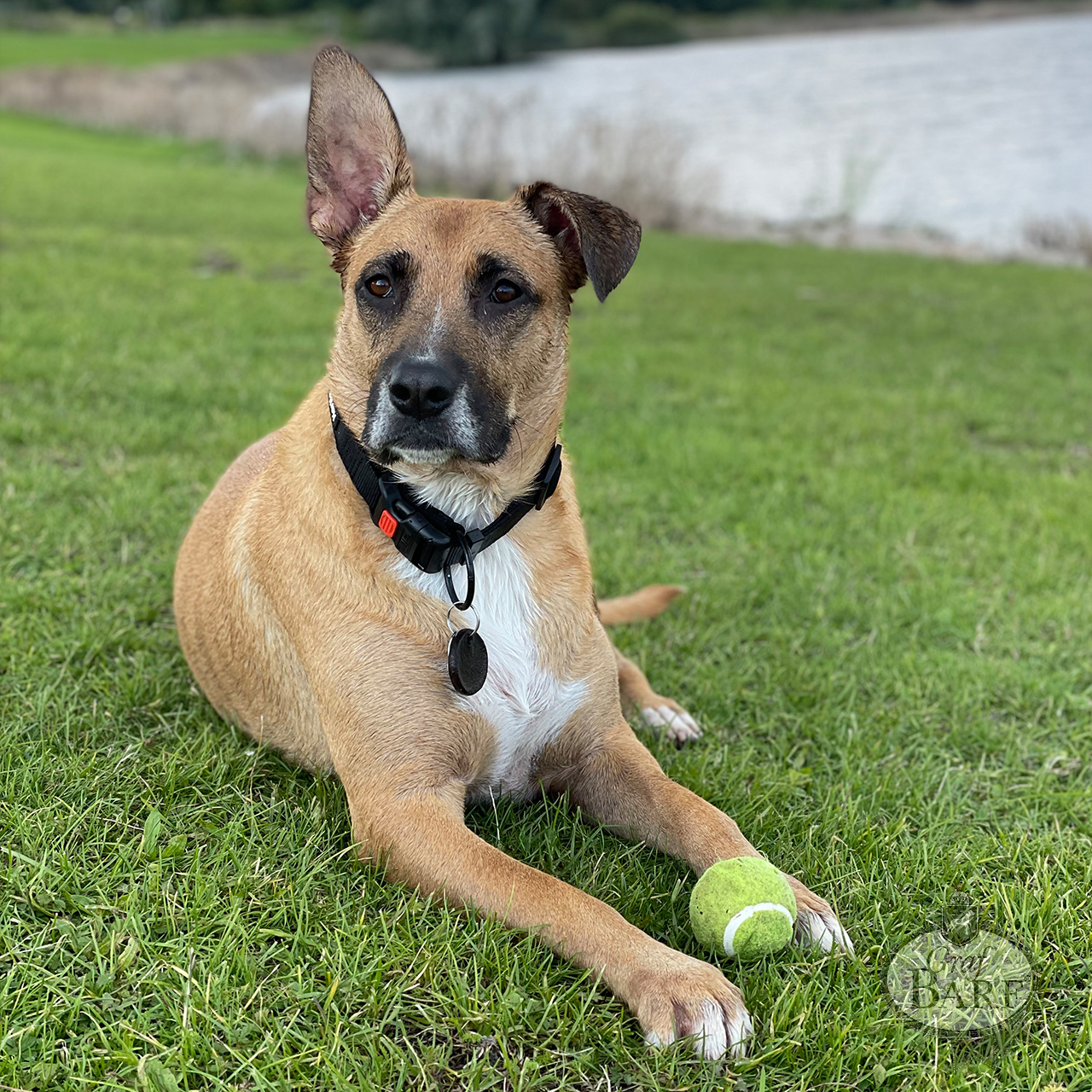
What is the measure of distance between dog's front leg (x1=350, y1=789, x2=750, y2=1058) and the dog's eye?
1455mm

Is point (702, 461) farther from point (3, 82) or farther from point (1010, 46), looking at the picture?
point (1010, 46)

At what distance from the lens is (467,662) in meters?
2.84

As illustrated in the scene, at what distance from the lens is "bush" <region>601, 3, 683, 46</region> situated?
203 feet

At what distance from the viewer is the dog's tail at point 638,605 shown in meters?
4.28

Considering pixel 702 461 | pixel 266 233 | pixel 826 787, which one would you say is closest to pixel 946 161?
pixel 266 233

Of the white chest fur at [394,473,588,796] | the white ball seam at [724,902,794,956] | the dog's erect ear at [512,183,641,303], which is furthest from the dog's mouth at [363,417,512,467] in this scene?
the white ball seam at [724,902,794,956]

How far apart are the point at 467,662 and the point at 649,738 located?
3.27 feet

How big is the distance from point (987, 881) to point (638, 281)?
10.8 metres

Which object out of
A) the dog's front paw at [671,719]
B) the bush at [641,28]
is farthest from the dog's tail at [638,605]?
the bush at [641,28]

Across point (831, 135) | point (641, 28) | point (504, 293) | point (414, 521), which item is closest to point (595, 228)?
point (504, 293)

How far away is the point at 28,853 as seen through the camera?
2650mm

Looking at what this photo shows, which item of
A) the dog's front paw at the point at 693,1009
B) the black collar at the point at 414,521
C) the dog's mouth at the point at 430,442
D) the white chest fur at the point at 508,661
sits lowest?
the dog's front paw at the point at 693,1009

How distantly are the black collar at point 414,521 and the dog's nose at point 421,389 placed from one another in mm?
236

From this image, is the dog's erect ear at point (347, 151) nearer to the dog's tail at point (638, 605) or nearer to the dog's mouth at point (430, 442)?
the dog's mouth at point (430, 442)
